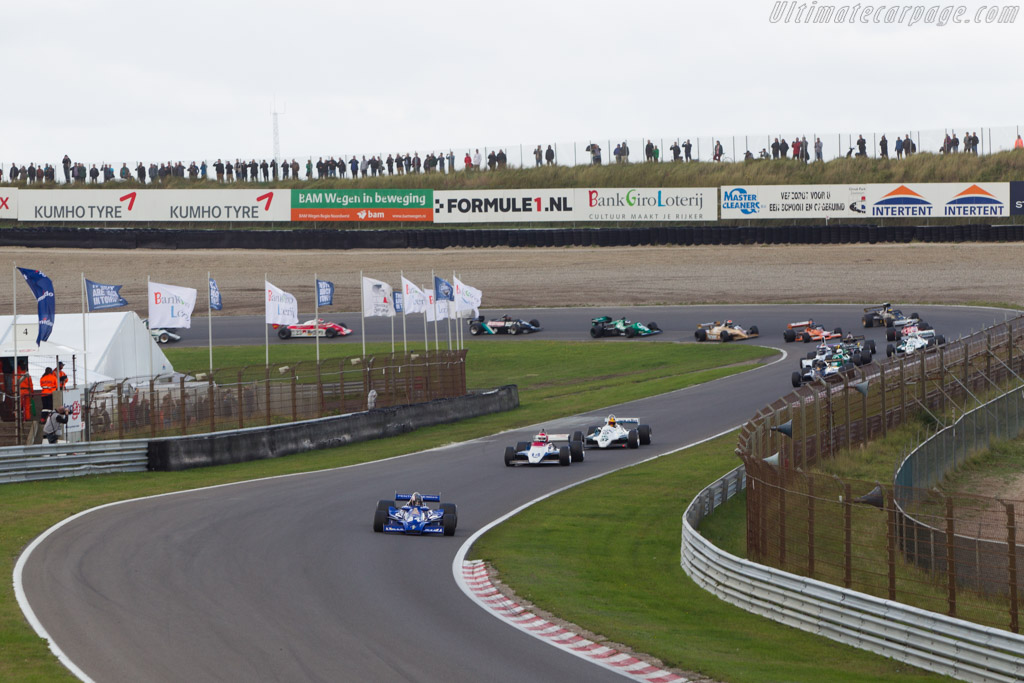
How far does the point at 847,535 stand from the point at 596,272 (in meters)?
49.2

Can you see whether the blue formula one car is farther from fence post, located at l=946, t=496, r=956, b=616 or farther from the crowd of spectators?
the crowd of spectators

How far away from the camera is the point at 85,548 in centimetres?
1669

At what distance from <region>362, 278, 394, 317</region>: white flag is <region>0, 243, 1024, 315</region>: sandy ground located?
22764 mm

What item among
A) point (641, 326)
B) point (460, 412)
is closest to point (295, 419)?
point (460, 412)

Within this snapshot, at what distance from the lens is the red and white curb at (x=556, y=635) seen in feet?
36.2

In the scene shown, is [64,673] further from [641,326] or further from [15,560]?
[641,326]

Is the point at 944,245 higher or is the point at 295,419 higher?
the point at 944,245

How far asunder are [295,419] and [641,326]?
2419 centimetres

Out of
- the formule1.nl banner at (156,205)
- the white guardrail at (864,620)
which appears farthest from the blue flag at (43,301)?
the formule1.nl banner at (156,205)

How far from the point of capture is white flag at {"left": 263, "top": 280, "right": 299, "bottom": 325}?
31.7 metres

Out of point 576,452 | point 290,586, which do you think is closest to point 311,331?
point 576,452

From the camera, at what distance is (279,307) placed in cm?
3212

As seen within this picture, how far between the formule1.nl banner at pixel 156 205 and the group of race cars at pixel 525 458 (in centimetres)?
4082

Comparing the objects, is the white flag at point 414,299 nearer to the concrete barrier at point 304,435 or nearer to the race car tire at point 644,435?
the concrete barrier at point 304,435
